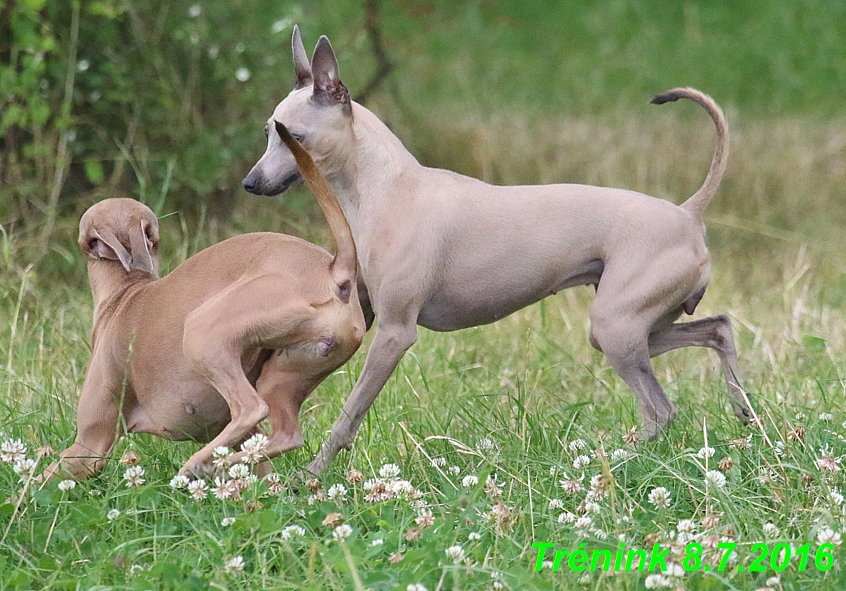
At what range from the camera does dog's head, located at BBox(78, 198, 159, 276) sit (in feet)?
12.3

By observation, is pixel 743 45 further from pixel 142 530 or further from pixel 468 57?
pixel 142 530

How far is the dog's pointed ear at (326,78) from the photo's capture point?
3862 mm

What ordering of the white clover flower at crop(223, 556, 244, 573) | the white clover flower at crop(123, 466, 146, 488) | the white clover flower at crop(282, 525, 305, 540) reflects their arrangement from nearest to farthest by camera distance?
the white clover flower at crop(223, 556, 244, 573) < the white clover flower at crop(282, 525, 305, 540) < the white clover flower at crop(123, 466, 146, 488)

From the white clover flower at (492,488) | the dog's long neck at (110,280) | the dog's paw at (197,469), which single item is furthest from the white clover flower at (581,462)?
the dog's long neck at (110,280)

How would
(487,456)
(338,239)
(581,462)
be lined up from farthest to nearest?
(487,456)
(581,462)
(338,239)

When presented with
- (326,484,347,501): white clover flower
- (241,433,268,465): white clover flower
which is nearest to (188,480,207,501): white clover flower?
(241,433,268,465): white clover flower

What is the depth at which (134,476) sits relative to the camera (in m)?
3.30

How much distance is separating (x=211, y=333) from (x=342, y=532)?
776mm

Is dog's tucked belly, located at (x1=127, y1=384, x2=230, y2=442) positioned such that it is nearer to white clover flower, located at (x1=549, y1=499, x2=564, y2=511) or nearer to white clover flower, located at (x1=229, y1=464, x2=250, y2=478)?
white clover flower, located at (x1=229, y1=464, x2=250, y2=478)

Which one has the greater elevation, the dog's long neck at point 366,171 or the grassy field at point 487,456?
the dog's long neck at point 366,171

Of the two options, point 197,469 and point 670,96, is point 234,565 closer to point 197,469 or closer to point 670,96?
point 197,469

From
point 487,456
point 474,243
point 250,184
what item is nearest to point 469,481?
point 487,456

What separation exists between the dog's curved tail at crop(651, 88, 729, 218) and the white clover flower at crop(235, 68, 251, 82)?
3.11 meters

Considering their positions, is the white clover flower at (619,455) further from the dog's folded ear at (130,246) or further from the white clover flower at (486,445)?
the dog's folded ear at (130,246)
